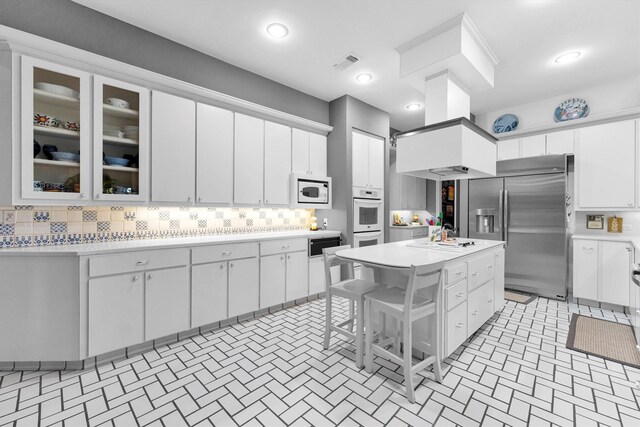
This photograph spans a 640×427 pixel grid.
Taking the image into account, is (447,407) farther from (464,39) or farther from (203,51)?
(203,51)

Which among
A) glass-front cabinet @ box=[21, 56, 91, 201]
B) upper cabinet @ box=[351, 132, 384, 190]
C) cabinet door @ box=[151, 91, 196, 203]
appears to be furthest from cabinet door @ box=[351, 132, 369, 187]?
glass-front cabinet @ box=[21, 56, 91, 201]

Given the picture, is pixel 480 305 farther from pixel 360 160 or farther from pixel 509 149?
pixel 509 149

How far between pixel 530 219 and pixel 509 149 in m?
1.18

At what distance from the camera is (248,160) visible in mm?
3373

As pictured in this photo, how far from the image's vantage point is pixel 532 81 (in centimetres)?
369

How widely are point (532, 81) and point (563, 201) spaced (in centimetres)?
166

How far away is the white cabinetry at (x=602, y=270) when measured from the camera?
3338 mm

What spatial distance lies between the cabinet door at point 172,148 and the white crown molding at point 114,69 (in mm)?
123

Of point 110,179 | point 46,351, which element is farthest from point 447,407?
point 110,179

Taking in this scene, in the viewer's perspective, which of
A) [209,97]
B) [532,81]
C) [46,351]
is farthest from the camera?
[532,81]

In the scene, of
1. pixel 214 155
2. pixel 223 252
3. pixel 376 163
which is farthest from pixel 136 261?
pixel 376 163

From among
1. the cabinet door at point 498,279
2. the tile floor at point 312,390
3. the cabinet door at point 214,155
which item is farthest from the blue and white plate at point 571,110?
the cabinet door at point 214,155

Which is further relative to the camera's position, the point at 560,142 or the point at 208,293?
the point at 560,142

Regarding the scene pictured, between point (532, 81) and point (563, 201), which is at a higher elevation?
point (532, 81)
